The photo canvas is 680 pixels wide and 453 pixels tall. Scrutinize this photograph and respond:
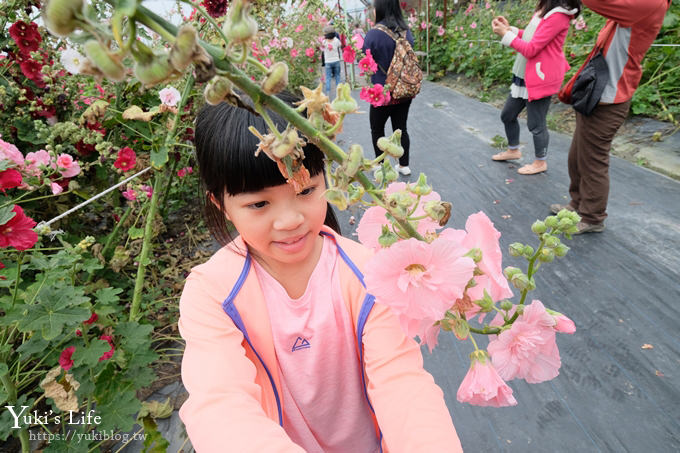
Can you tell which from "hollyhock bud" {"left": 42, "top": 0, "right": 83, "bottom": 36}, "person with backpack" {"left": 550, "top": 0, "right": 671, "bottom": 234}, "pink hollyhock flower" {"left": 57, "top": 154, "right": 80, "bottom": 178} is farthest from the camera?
"person with backpack" {"left": 550, "top": 0, "right": 671, "bottom": 234}

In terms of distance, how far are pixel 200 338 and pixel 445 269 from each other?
24.7 inches

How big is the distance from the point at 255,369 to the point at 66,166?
1313 millimetres

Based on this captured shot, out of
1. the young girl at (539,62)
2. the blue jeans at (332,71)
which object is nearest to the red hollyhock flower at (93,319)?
the young girl at (539,62)

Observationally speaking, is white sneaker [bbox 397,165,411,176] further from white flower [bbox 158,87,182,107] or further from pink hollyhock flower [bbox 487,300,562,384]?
pink hollyhock flower [bbox 487,300,562,384]

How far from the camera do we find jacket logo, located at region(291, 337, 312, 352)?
1.00 m

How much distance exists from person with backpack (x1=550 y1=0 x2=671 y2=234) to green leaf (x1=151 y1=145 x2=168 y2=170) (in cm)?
234

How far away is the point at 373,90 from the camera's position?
10.3 feet

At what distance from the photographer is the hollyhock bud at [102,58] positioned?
0.78 feet

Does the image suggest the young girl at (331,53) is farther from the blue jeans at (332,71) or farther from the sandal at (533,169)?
the sandal at (533,169)

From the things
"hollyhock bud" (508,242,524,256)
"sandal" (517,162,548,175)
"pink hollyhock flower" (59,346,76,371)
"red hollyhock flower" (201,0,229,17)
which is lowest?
"sandal" (517,162,548,175)

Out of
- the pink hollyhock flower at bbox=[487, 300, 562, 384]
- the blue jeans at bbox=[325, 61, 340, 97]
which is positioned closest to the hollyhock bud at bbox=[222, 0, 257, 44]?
the pink hollyhock flower at bbox=[487, 300, 562, 384]

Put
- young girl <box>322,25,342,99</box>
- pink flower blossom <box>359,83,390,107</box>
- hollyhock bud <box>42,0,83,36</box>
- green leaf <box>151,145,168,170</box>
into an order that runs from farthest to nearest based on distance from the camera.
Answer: young girl <box>322,25,342,99</box>, pink flower blossom <box>359,83,390,107</box>, green leaf <box>151,145,168,170</box>, hollyhock bud <box>42,0,83,36</box>

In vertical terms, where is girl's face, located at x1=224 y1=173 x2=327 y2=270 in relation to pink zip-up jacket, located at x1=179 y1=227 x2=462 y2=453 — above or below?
above

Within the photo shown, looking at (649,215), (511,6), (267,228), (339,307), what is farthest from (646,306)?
(511,6)
